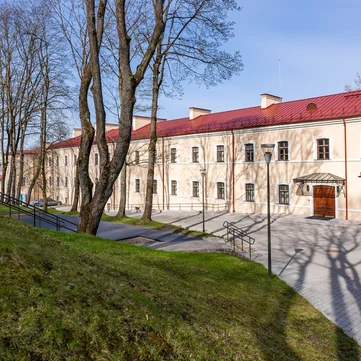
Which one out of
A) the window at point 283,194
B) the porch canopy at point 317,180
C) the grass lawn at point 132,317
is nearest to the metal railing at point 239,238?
the grass lawn at point 132,317

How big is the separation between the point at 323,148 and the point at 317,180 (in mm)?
2390

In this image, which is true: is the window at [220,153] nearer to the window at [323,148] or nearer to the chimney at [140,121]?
the window at [323,148]

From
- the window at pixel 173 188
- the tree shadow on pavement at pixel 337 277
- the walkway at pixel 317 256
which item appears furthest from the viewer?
the window at pixel 173 188

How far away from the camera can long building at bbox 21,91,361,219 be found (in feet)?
77.6

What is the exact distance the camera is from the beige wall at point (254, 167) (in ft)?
77.3

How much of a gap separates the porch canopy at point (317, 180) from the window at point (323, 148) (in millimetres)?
1270

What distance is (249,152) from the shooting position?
28828 mm

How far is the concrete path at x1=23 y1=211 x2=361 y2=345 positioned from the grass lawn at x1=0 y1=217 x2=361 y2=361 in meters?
0.85

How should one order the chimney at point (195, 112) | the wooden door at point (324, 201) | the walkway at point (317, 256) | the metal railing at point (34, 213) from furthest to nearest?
the chimney at point (195, 112) < the wooden door at point (324, 201) < the metal railing at point (34, 213) < the walkway at point (317, 256)

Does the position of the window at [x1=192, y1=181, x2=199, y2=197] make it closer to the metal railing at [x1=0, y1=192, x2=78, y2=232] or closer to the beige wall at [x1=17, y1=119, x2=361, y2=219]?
the beige wall at [x1=17, y1=119, x2=361, y2=219]

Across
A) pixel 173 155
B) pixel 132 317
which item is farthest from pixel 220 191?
pixel 132 317

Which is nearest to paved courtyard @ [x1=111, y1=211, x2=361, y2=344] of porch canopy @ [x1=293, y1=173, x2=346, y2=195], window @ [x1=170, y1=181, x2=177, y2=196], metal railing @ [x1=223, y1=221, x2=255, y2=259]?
metal railing @ [x1=223, y1=221, x2=255, y2=259]

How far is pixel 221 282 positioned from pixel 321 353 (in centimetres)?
339

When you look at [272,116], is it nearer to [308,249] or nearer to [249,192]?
[249,192]
